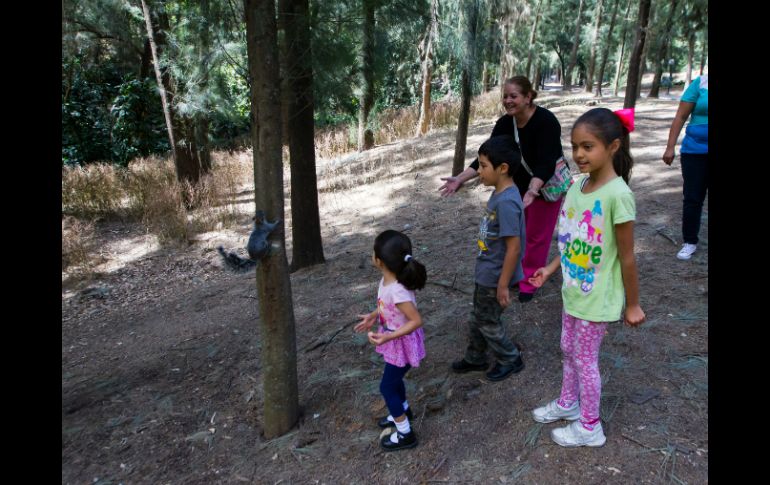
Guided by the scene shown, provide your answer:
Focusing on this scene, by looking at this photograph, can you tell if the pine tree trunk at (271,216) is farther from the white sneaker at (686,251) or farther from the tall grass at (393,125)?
the tall grass at (393,125)

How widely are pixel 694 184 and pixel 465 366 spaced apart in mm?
2512

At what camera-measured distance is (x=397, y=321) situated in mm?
2441

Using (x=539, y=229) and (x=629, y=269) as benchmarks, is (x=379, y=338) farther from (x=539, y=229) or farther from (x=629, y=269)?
(x=539, y=229)

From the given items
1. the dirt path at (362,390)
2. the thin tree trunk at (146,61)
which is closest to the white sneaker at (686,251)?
the dirt path at (362,390)

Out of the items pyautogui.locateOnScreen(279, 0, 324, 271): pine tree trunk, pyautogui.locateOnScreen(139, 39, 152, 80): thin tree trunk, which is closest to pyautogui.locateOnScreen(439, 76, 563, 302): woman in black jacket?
pyautogui.locateOnScreen(279, 0, 324, 271): pine tree trunk

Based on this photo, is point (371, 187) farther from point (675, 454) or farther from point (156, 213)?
point (675, 454)

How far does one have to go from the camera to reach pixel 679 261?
4258 millimetres

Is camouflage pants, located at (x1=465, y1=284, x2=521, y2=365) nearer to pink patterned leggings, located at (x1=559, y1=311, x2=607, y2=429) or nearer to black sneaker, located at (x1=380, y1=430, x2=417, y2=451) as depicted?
pink patterned leggings, located at (x1=559, y1=311, x2=607, y2=429)

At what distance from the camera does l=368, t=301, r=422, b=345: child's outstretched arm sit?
7.69ft

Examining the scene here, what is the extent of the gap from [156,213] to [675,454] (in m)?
9.15

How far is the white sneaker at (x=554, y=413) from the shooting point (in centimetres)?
253

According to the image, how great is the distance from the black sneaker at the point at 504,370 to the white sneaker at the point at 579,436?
58 centimetres

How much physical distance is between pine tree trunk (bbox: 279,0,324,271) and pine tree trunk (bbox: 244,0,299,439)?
70.2 inches

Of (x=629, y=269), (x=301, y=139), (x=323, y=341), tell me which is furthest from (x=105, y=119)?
(x=629, y=269)
